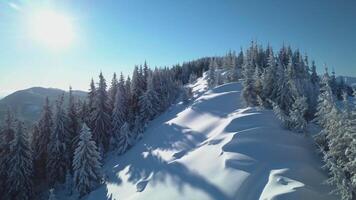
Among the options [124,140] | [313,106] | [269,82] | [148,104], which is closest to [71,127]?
[124,140]

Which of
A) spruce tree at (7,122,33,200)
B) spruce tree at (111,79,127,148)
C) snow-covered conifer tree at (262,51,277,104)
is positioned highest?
snow-covered conifer tree at (262,51,277,104)

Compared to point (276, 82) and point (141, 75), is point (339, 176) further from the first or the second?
point (141, 75)

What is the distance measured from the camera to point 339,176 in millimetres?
16766

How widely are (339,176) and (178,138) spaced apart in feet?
76.7

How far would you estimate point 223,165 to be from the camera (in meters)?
23.8

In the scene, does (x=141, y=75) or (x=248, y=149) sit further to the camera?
(x=141, y=75)

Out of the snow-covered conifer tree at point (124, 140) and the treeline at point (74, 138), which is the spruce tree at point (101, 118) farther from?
the snow-covered conifer tree at point (124, 140)

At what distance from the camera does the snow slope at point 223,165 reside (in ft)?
65.5

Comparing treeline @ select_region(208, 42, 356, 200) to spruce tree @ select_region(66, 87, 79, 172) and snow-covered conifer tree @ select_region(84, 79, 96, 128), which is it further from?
spruce tree @ select_region(66, 87, 79, 172)

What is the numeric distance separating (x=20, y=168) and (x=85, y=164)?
11337 millimetres

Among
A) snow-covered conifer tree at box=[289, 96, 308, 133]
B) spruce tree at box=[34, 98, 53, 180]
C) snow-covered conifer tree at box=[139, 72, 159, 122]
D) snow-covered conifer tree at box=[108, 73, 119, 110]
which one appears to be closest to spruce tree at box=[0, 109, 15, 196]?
spruce tree at box=[34, 98, 53, 180]

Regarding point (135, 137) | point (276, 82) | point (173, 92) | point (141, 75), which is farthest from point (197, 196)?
point (173, 92)

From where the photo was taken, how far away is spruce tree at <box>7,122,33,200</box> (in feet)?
119

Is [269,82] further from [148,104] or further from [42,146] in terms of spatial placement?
[42,146]
